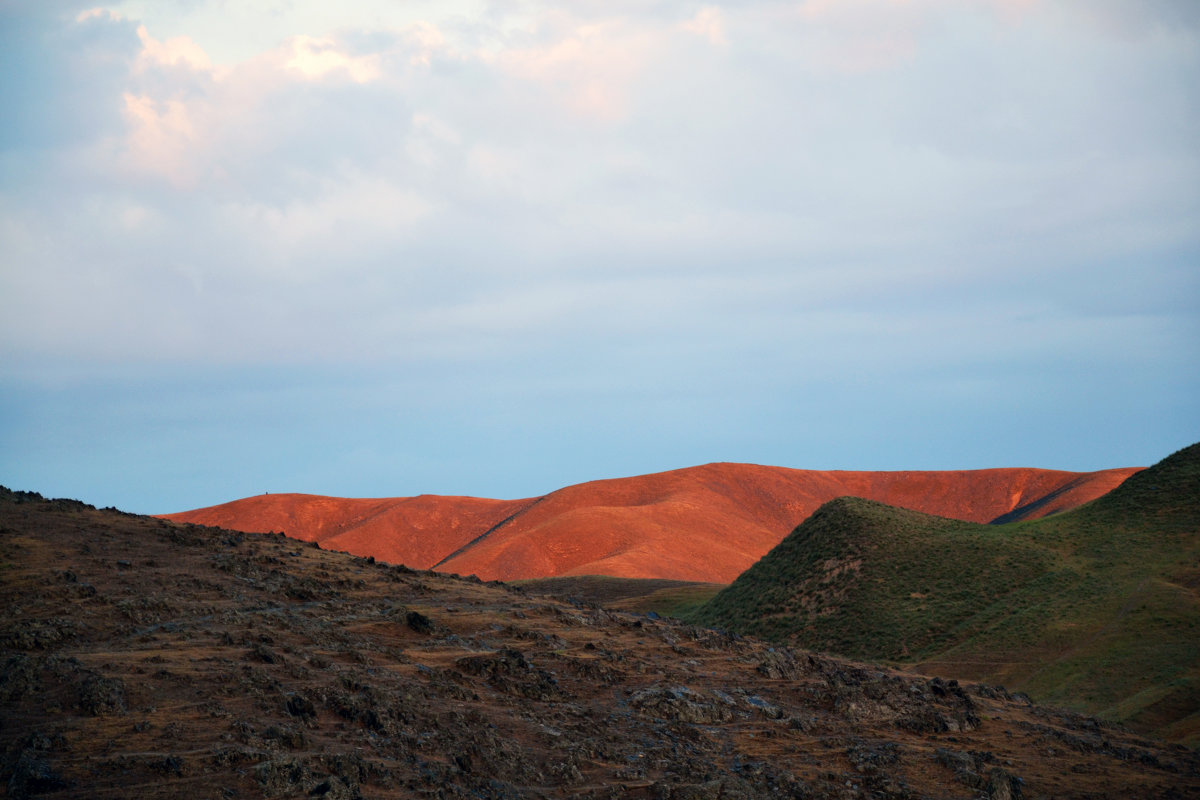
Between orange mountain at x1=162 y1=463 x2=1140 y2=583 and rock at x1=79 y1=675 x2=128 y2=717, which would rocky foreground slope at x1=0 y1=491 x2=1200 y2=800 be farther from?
orange mountain at x1=162 y1=463 x2=1140 y2=583

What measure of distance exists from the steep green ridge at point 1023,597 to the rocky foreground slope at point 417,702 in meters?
7.41

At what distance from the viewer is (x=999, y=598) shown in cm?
4156

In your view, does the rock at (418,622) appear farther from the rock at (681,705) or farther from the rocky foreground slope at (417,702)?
the rock at (681,705)

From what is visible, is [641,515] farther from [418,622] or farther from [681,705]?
[681,705]

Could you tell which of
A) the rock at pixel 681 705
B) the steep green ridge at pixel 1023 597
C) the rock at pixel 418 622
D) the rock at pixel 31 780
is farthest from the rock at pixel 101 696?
the steep green ridge at pixel 1023 597

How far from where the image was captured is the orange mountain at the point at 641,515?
3883 inches

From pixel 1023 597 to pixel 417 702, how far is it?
33779 mm

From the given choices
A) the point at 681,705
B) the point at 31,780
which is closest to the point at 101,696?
the point at 31,780

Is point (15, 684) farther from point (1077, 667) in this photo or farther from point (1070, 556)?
point (1070, 556)

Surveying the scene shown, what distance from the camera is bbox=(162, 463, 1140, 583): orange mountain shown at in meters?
98.6

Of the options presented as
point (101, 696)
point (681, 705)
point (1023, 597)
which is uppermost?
point (101, 696)

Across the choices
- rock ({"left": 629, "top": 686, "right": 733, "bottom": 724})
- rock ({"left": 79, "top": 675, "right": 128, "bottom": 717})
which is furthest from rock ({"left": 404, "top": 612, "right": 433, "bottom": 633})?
rock ({"left": 79, "top": 675, "right": 128, "bottom": 717})

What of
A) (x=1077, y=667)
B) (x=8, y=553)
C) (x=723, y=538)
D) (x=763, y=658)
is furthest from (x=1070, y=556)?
(x=723, y=538)

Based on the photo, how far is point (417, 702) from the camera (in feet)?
55.2
